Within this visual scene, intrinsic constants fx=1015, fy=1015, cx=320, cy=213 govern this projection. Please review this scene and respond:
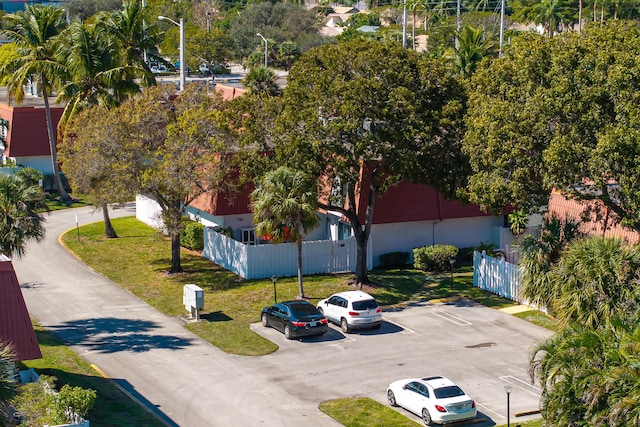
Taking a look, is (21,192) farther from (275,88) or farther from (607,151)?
(275,88)

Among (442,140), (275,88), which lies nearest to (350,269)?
(442,140)

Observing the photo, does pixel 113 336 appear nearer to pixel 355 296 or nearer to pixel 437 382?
pixel 355 296

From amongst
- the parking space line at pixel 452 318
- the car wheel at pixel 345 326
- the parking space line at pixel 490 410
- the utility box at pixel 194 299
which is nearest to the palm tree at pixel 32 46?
the utility box at pixel 194 299

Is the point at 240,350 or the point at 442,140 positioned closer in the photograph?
the point at 240,350

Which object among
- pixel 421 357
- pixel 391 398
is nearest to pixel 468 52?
pixel 421 357

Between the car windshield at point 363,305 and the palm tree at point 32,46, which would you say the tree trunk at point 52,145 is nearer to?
the palm tree at point 32,46

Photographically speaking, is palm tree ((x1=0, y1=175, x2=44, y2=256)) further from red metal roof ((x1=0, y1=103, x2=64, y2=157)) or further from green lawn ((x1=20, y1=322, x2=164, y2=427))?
red metal roof ((x1=0, y1=103, x2=64, y2=157))
